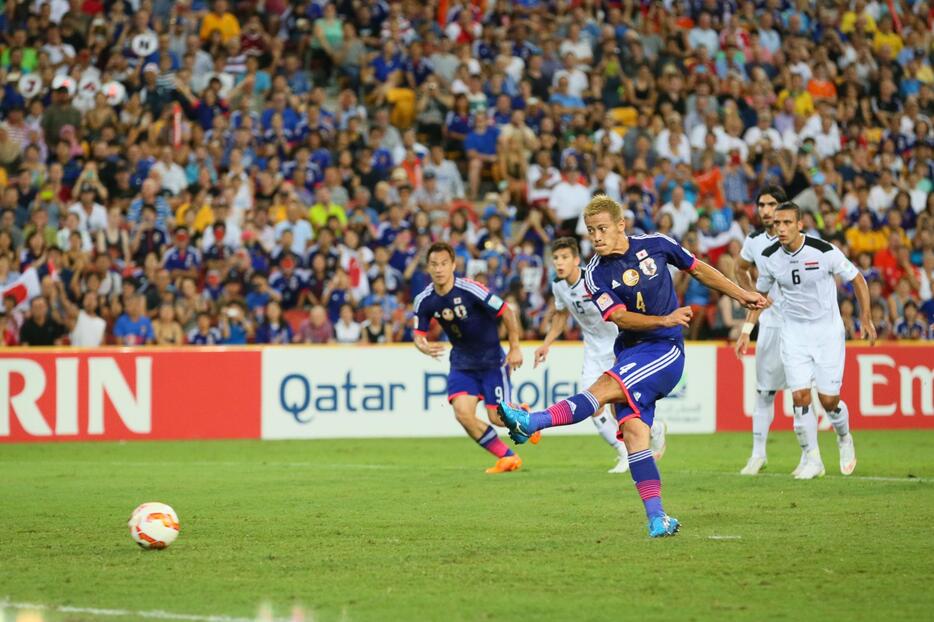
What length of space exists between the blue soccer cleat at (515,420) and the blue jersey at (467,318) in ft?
17.0

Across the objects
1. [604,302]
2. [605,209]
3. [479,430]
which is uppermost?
[605,209]

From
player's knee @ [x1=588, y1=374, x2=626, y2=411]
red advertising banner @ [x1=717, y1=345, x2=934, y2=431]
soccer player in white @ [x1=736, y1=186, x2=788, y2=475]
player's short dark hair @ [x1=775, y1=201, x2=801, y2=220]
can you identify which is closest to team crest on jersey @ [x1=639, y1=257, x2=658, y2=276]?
player's knee @ [x1=588, y1=374, x2=626, y2=411]

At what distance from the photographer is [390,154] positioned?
2362 centimetres

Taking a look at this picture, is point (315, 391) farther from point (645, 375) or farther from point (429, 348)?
point (645, 375)

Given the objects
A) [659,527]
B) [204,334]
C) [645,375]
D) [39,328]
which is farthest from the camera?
[204,334]

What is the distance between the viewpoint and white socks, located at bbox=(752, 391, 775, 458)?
1409cm

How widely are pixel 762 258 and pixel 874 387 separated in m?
7.90

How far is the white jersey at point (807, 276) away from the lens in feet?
43.4

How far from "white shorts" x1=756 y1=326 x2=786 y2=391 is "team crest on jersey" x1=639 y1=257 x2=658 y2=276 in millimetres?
4707

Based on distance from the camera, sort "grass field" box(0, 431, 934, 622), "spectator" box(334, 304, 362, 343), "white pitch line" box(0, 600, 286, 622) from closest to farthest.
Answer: "white pitch line" box(0, 600, 286, 622) < "grass field" box(0, 431, 934, 622) < "spectator" box(334, 304, 362, 343)

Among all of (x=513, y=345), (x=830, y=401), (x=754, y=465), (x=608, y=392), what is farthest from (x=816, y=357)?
(x=608, y=392)

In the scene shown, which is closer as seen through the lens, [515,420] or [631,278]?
[515,420]

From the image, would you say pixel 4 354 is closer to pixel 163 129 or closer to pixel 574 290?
pixel 163 129

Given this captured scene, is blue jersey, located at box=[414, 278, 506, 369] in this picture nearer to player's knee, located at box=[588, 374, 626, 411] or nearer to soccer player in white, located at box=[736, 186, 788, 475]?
soccer player in white, located at box=[736, 186, 788, 475]
